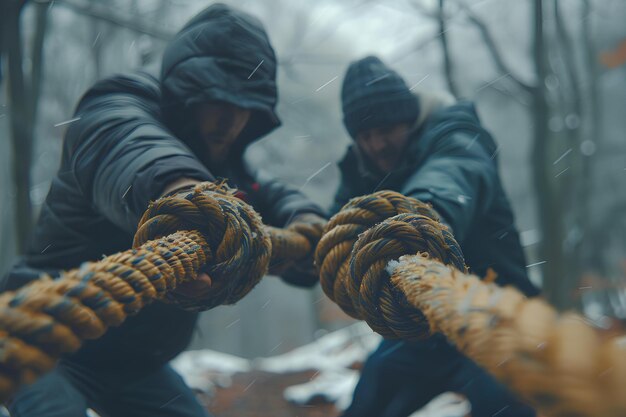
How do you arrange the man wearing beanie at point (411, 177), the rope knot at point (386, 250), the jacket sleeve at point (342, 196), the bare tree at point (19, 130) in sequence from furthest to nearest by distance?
the bare tree at point (19, 130), the jacket sleeve at point (342, 196), the man wearing beanie at point (411, 177), the rope knot at point (386, 250)

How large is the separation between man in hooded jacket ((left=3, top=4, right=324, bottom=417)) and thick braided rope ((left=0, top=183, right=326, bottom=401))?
0.26 metres

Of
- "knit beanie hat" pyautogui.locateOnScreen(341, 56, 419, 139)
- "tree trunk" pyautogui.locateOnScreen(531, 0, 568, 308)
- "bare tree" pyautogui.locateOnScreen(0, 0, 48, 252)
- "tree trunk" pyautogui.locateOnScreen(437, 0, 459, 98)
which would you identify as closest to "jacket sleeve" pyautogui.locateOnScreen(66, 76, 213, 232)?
"knit beanie hat" pyautogui.locateOnScreen(341, 56, 419, 139)

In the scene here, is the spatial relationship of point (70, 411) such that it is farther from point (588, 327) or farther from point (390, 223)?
point (588, 327)

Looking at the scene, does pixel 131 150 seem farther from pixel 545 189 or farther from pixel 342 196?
pixel 545 189

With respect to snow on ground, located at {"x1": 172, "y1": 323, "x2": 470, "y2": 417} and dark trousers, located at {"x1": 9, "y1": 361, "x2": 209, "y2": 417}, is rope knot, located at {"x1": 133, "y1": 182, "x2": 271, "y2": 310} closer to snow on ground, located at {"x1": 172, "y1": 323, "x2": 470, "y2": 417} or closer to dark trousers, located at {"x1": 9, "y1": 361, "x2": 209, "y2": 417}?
dark trousers, located at {"x1": 9, "y1": 361, "x2": 209, "y2": 417}

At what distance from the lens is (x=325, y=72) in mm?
10398

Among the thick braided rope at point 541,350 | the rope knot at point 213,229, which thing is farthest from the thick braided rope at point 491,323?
the rope knot at point 213,229

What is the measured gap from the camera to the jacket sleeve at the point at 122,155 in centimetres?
147

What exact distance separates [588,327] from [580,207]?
1271cm

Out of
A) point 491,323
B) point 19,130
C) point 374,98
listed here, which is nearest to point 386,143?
point 374,98

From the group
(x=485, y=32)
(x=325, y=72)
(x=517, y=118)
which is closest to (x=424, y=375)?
(x=485, y=32)

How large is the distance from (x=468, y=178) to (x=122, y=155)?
3.78ft

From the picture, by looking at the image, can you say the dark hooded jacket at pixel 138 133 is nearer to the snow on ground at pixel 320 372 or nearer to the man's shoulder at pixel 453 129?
the man's shoulder at pixel 453 129

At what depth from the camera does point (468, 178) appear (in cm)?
198
